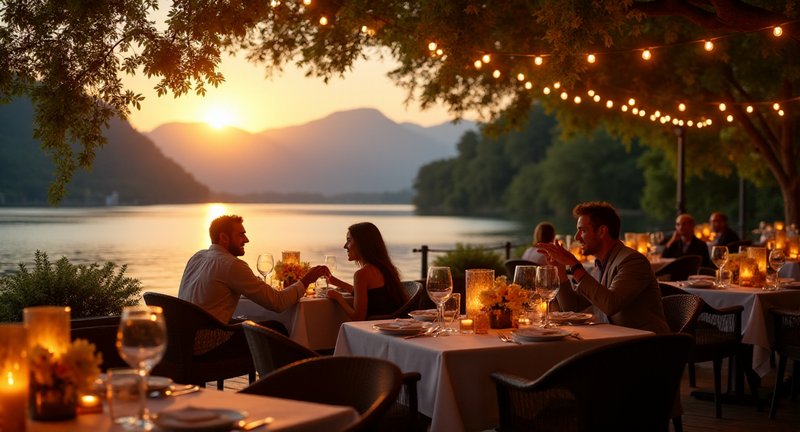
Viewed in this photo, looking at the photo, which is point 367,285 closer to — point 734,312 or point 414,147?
point 734,312

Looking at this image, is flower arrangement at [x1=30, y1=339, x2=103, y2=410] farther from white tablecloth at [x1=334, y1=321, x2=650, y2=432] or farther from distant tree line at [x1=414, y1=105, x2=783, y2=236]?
distant tree line at [x1=414, y1=105, x2=783, y2=236]

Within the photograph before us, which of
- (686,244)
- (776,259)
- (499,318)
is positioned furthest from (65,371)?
(686,244)

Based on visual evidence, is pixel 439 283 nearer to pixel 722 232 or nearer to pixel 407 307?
pixel 407 307

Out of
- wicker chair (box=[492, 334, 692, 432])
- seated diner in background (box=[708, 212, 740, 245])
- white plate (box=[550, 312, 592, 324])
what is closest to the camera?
wicker chair (box=[492, 334, 692, 432])

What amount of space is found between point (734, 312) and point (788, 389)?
1.18 metres

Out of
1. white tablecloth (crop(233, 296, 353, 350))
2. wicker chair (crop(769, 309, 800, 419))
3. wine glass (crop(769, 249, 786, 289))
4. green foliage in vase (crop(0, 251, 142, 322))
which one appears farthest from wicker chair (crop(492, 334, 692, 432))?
green foliage in vase (crop(0, 251, 142, 322))

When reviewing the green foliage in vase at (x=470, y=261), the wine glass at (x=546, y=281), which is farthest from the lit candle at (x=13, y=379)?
the green foliage in vase at (x=470, y=261)

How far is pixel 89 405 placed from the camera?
3020 mm

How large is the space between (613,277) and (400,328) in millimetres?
1540

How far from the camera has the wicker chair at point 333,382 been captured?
355 centimetres

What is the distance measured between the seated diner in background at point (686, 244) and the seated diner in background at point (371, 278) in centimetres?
588

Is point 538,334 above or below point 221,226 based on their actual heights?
below

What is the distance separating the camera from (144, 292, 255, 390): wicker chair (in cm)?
595

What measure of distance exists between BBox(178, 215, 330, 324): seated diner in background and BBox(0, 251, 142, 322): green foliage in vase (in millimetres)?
1178
